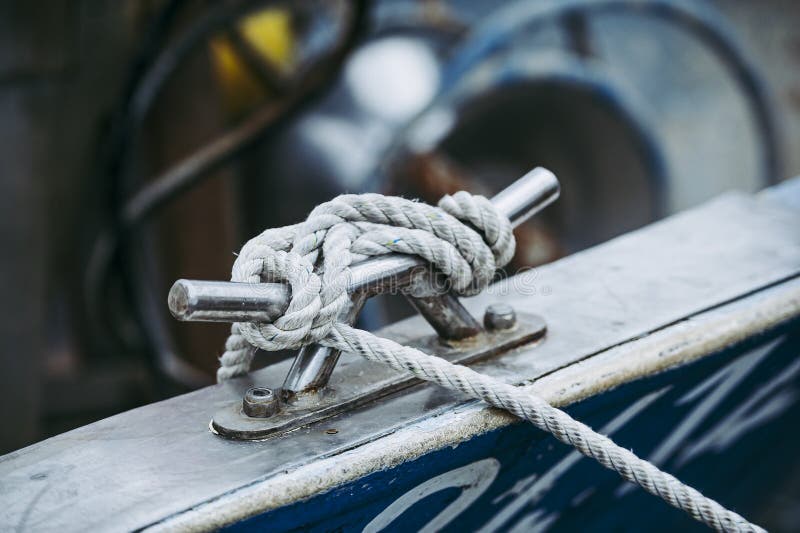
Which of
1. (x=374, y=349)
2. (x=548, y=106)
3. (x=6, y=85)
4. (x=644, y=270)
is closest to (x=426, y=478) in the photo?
(x=374, y=349)

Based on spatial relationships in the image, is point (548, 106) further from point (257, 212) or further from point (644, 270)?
point (644, 270)

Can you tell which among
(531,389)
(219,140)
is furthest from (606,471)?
(219,140)

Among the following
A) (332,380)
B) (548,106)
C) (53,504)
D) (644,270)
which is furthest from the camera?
(548,106)

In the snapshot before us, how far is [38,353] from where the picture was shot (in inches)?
68.9

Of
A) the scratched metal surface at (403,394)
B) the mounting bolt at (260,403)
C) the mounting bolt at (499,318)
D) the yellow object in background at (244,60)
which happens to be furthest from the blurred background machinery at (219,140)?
the mounting bolt at (260,403)

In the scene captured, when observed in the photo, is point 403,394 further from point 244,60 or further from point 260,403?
point 244,60

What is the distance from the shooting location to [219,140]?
167cm

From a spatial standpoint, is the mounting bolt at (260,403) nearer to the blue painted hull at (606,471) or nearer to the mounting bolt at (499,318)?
the blue painted hull at (606,471)

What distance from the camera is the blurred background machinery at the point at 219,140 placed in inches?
67.4

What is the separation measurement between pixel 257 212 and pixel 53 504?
4.89ft

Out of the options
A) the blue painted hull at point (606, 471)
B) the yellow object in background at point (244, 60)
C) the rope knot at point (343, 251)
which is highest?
the yellow object in background at point (244, 60)

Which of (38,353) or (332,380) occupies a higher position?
(332,380)

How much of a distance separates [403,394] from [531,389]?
0.11m

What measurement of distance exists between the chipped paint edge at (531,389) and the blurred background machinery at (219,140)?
3.36 ft
